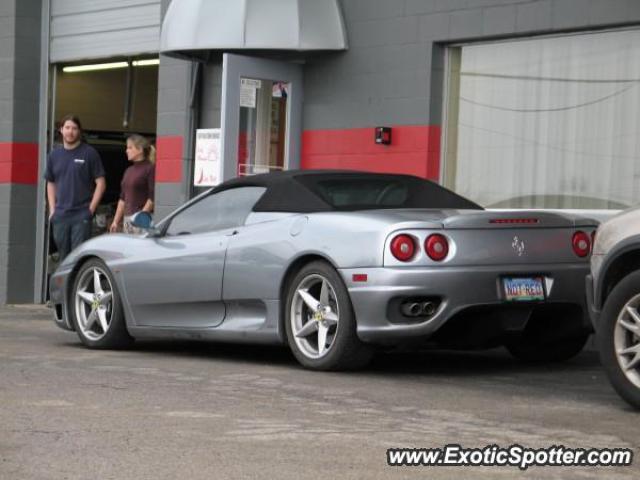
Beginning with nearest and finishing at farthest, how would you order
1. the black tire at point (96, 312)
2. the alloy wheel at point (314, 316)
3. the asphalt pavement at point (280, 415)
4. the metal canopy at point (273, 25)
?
the asphalt pavement at point (280, 415), the alloy wheel at point (314, 316), the black tire at point (96, 312), the metal canopy at point (273, 25)

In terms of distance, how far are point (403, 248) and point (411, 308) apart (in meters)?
0.35

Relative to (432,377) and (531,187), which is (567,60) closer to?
(531,187)

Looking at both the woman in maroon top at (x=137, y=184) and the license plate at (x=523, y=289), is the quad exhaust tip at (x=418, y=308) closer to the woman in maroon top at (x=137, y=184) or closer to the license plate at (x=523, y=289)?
the license plate at (x=523, y=289)

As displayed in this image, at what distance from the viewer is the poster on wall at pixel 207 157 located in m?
14.2

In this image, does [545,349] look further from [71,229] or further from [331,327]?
[71,229]

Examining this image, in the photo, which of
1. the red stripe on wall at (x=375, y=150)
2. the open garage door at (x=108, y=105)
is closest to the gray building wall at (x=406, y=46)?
the red stripe on wall at (x=375, y=150)

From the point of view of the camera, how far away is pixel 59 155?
14.0 m

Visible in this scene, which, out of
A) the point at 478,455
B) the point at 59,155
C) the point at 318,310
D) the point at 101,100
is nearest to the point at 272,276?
the point at 318,310

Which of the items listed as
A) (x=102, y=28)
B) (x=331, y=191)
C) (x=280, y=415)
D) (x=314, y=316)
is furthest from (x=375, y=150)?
(x=280, y=415)

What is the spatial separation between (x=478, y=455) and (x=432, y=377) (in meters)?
2.86

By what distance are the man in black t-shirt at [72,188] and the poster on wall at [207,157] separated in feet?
3.60

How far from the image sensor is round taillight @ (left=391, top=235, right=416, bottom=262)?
7.89m

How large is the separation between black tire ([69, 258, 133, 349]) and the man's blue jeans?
3.32 m

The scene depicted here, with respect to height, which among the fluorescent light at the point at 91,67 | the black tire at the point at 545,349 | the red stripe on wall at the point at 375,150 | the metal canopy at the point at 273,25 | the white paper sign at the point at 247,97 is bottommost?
the black tire at the point at 545,349
